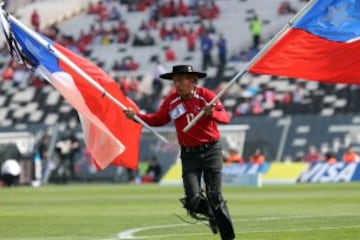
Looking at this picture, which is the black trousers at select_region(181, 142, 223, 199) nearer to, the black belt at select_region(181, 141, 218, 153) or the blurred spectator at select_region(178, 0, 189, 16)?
the black belt at select_region(181, 141, 218, 153)

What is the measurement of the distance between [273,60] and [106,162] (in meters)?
4.27

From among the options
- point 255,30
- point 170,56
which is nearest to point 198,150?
point 255,30

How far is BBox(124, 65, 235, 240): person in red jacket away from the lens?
55.1 ft

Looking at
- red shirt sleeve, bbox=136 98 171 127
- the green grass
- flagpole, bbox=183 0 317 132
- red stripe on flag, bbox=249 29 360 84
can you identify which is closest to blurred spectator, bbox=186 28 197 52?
the green grass

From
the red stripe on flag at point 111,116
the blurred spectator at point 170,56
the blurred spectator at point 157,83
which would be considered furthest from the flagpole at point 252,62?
the blurred spectator at point 170,56

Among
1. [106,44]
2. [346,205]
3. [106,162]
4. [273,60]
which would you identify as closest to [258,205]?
[346,205]

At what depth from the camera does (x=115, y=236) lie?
762 inches

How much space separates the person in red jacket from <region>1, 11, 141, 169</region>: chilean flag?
14.4ft

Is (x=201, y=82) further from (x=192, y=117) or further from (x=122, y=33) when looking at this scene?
(x=192, y=117)

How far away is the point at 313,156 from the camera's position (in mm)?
47031

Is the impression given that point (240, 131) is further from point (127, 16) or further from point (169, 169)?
point (127, 16)

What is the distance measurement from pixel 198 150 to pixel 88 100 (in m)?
4.96

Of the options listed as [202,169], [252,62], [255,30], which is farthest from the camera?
[255,30]

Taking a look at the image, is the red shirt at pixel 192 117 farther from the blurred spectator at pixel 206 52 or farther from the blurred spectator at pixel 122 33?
the blurred spectator at pixel 122 33
